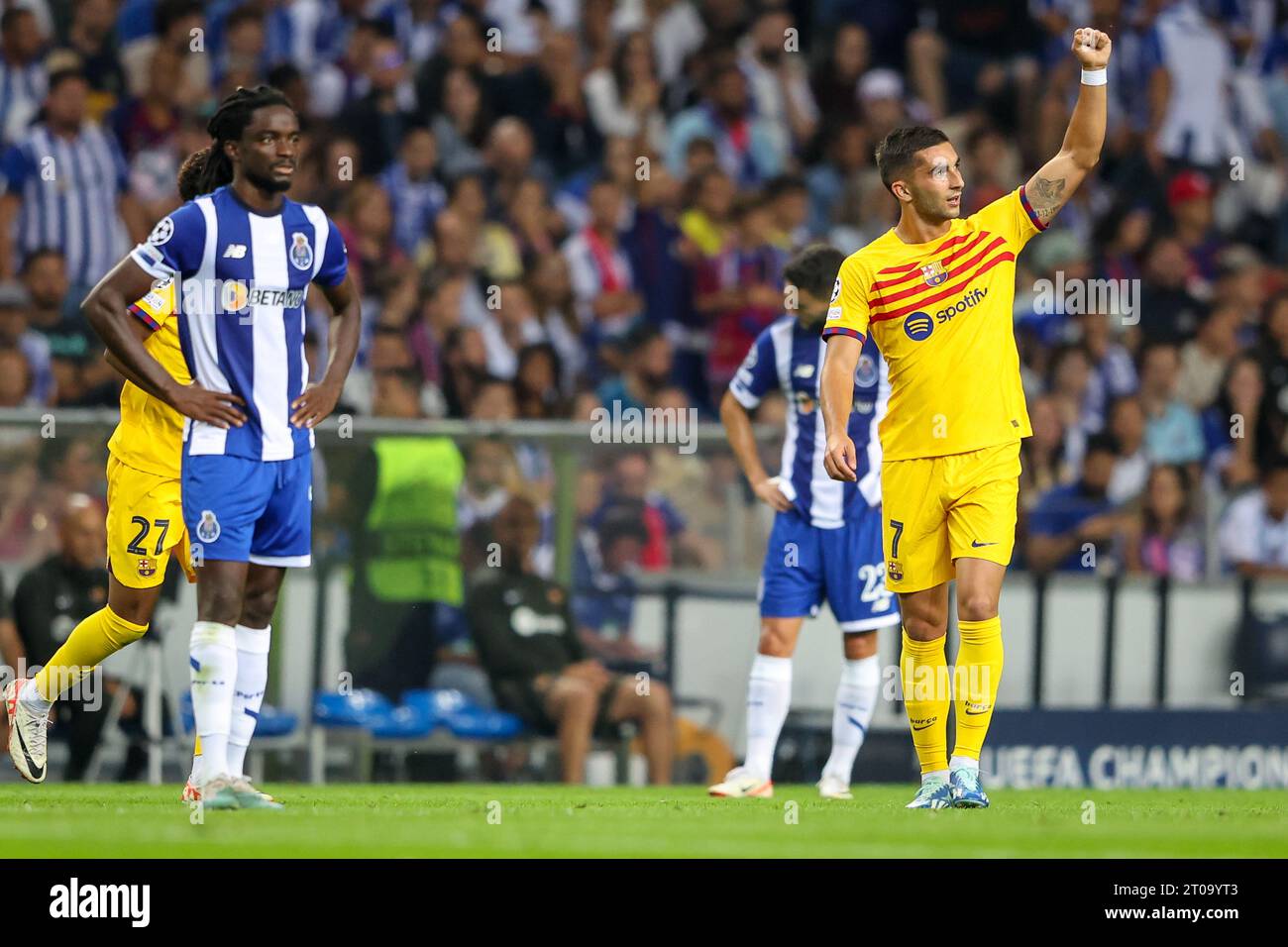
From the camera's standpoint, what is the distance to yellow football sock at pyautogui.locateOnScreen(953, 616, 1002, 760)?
25.8ft

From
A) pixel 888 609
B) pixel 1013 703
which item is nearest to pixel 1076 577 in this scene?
pixel 1013 703

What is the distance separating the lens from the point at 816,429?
1048cm

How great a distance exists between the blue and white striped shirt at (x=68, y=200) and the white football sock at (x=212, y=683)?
24.0ft

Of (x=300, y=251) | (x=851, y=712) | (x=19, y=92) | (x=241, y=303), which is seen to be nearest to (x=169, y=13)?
(x=19, y=92)

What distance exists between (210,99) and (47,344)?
3189 millimetres

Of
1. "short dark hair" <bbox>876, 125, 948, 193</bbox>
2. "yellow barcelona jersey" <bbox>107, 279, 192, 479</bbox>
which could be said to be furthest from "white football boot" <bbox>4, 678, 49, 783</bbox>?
"short dark hair" <bbox>876, 125, 948, 193</bbox>

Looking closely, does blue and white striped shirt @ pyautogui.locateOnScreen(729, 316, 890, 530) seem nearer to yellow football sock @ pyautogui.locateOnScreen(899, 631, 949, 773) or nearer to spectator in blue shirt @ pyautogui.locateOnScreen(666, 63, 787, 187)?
yellow football sock @ pyautogui.locateOnScreen(899, 631, 949, 773)

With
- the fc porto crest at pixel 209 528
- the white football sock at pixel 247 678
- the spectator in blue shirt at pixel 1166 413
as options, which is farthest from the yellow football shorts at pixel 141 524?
the spectator in blue shirt at pixel 1166 413

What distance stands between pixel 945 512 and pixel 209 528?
8.79 ft

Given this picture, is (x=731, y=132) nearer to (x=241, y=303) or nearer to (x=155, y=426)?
(x=155, y=426)

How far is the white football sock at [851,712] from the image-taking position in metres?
10.4

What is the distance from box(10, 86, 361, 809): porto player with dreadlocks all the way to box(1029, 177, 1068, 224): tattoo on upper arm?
266 cm
